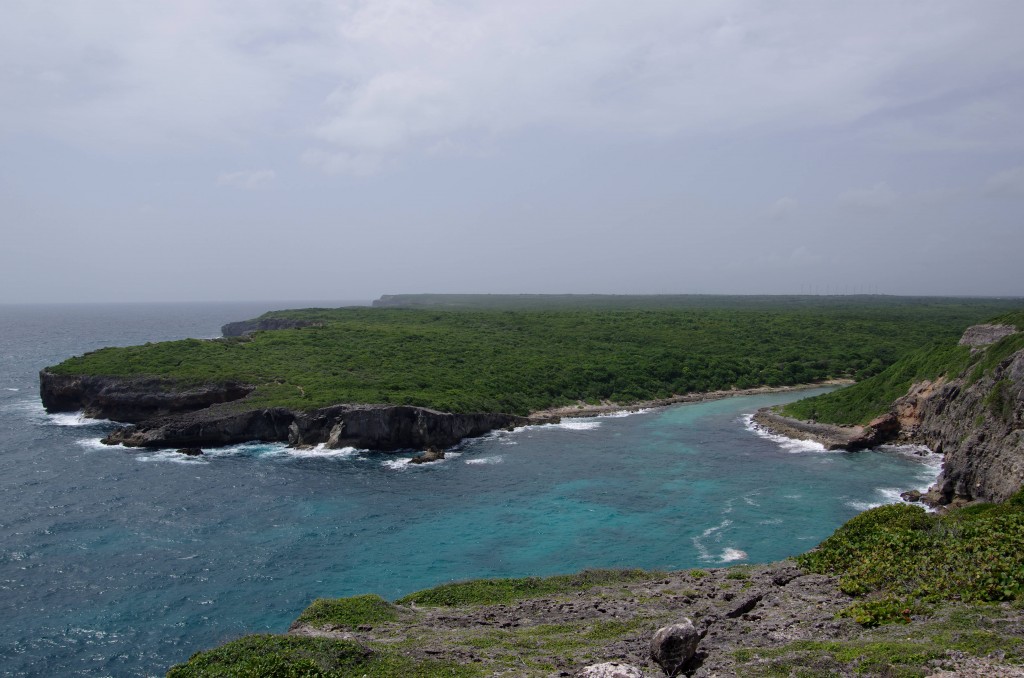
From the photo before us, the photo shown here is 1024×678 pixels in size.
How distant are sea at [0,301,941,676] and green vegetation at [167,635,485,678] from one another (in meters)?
9.65

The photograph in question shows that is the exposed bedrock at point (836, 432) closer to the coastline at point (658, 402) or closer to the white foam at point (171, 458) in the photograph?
the coastline at point (658, 402)

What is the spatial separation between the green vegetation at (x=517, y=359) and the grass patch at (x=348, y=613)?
38.9 meters

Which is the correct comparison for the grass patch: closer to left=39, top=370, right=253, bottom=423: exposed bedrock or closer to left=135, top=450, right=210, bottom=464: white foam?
left=135, top=450, right=210, bottom=464: white foam

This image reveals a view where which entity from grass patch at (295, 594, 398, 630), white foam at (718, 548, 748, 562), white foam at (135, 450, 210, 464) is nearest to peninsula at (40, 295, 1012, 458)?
white foam at (135, 450, 210, 464)

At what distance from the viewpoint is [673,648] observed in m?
18.3

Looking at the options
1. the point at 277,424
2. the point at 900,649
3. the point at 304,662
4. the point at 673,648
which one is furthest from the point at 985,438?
the point at 277,424

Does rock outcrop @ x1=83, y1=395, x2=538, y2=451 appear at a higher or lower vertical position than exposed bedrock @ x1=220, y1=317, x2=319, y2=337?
lower

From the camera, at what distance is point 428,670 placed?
18672mm

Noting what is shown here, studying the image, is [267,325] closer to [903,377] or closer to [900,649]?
[903,377]

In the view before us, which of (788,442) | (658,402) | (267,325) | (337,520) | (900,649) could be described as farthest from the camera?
(267,325)

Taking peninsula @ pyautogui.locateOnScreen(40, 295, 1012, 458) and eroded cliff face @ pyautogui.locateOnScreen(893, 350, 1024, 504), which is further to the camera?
peninsula @ pyautogui.locateOnScreen(40, 295, 1012, 458)

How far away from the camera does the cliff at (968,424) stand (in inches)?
1506

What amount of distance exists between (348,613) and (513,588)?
7.19 meters

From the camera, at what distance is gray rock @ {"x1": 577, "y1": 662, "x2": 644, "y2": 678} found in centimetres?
1608
